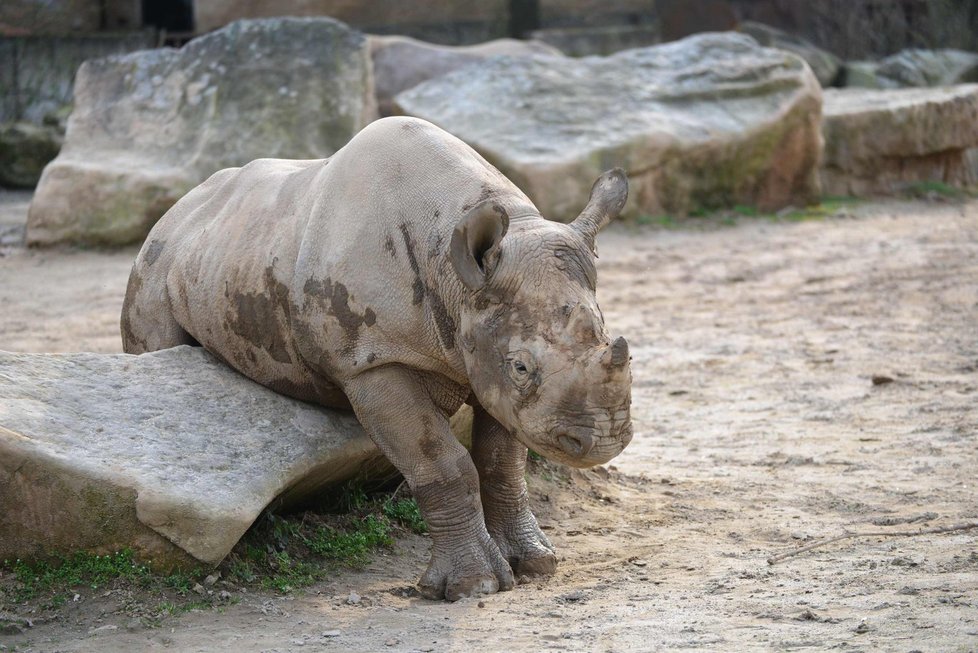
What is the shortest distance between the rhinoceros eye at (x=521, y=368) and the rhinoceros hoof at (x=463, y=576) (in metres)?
0.77

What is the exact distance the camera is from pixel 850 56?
21.2 meters

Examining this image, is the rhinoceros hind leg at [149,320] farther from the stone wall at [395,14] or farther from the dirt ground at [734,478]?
the stone wall at [395,14]

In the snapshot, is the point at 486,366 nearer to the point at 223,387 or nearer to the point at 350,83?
the point at 223,387

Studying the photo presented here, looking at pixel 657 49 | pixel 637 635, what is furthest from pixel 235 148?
pixel 637 635

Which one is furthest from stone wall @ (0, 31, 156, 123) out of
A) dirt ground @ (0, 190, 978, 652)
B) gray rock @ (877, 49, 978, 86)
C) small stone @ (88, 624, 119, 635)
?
small stone @ (88, 624, 119, 635)

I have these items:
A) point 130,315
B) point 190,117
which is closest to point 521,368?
point 130,315

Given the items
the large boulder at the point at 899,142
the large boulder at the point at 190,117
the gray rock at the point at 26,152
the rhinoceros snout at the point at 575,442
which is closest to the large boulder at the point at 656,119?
the large boulder at the point at 899,142

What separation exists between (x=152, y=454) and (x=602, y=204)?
71.3 inches

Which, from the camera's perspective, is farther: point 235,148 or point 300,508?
point 235,148

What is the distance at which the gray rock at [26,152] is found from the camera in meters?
14.8

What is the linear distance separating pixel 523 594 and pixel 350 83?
801 centimetres

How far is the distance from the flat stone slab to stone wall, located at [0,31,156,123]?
1205 centimetres

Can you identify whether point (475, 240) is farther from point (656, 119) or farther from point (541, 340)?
point (656, 119)

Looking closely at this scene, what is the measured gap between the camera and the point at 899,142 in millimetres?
13609
